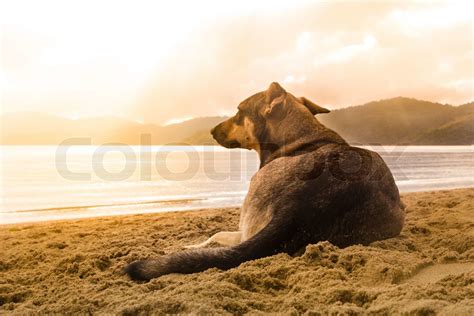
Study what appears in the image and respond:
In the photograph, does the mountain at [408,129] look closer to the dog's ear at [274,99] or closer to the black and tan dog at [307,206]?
the dog's ear at [274,99]

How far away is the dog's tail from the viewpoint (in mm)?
4445

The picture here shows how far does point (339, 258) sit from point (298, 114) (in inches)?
117

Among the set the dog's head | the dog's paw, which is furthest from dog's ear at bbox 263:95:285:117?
the dog's paw

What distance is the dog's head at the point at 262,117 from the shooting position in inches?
273

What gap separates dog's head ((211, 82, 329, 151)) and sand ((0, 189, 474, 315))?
184 centimetres

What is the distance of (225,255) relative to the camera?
4562 millimetres

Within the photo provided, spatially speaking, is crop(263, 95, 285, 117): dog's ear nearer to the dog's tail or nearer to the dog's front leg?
the dog's front leg

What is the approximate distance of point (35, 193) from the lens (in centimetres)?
1483

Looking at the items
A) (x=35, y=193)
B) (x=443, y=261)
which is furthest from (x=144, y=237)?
(x=35, y=193)

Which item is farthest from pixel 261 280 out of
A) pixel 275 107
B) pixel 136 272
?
pixel 275 107

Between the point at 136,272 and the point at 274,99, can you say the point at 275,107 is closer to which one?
the point at 274,99

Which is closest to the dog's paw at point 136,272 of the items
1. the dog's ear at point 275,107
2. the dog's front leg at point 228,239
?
the dog's front leg at point 228,239

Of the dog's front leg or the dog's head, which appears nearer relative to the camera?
the dog's front leg

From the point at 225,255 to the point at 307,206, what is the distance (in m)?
1.08
